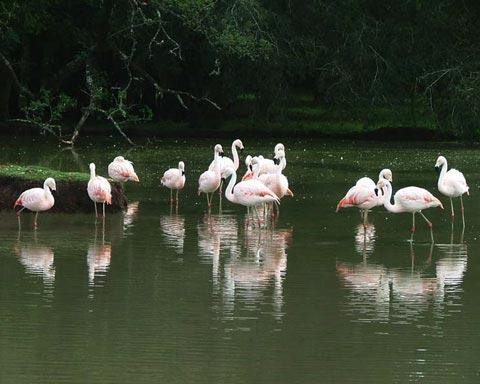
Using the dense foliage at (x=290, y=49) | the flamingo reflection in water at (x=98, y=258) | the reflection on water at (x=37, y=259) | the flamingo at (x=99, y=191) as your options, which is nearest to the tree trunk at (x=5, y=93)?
the dense foliage at (x=290, y=49)

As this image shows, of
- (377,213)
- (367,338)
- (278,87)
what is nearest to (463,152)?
(278,87)

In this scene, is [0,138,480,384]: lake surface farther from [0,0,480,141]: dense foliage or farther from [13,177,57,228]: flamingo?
[0,0,480,141]: dense foliage

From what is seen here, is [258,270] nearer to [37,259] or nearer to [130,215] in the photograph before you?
[37,259]

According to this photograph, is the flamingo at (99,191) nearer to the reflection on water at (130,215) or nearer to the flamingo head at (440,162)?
the reflection on water at (130,215)

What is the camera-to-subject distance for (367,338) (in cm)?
840

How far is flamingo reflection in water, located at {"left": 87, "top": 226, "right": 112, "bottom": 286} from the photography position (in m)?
10.8

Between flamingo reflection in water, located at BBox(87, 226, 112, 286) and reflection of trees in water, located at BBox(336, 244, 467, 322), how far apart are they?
2127 mm

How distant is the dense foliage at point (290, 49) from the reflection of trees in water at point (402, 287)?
54.9 feet

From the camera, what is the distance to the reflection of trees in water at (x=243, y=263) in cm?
968

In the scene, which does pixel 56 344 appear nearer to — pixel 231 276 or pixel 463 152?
pixel 231 276

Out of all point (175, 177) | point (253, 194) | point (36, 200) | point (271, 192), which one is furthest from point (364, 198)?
point (36, 200)

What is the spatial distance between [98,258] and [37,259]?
575 millimetres

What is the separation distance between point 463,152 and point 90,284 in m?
17.5

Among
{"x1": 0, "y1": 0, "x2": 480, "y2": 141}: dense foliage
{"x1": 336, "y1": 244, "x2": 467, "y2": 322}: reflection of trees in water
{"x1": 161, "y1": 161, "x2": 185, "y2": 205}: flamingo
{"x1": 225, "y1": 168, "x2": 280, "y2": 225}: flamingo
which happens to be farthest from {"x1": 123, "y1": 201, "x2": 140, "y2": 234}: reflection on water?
{"x1": 0, "y1": 0, "x2": 480, "y2": 141}: dense foliage
